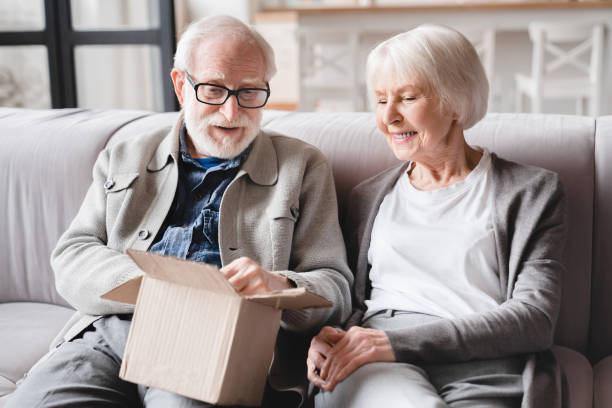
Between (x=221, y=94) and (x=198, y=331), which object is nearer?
(x=198, y=331)

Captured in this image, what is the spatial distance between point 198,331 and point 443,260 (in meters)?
0.58

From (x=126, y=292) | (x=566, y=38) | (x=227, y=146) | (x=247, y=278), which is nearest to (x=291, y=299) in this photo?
(x=247, y=278)

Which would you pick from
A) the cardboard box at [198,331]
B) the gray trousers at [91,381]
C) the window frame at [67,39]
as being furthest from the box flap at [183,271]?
the window frame at [67,39]

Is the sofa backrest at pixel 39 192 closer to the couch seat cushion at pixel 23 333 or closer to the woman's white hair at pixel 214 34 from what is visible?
the couch seat cushion at pixel 23 333

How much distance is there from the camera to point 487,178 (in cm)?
153

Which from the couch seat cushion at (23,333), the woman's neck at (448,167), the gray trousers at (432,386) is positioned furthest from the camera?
the couch seat cushion at (23,333)

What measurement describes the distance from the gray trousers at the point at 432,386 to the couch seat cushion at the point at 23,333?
31.2 inches

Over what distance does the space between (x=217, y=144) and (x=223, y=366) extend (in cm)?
64

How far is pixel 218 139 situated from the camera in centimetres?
161

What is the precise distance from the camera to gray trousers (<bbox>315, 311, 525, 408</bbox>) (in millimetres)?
1228

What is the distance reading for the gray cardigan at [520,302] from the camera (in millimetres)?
1317

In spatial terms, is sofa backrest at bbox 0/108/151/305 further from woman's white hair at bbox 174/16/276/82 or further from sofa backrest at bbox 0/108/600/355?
woman's white hair at bbox 174/16/276/82

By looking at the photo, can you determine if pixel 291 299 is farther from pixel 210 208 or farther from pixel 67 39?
pixel 67 39

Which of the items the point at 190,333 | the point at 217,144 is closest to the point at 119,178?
the point at 217,144
